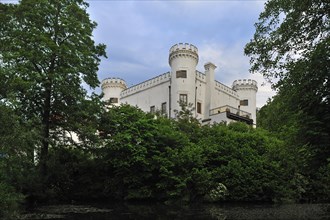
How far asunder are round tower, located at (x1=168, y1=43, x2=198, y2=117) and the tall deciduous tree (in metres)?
27.2

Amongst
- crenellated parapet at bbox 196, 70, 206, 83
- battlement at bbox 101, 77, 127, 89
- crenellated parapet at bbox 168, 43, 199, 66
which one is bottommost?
crenellated parapet at bbox 196, 70, 206, 83

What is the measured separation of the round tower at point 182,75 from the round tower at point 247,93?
38.3 feet

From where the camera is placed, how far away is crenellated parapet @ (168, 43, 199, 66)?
42.8 metres

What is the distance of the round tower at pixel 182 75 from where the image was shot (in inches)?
1666

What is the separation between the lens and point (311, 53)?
40.0 ft

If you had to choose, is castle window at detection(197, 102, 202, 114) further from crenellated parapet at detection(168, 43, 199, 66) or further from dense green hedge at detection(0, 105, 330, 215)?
dense green hedge at detection(0, 105, 330, 215)

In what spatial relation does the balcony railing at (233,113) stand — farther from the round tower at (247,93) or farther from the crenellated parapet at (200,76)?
the round tower at (247,93)

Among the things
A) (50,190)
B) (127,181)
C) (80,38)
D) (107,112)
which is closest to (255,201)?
(127,181)

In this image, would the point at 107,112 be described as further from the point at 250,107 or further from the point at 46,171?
the point at 250,107

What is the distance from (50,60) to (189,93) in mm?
21917

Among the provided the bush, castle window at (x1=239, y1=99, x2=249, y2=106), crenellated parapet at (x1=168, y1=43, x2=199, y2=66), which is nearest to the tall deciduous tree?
the bush

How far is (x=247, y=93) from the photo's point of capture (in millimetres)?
52312

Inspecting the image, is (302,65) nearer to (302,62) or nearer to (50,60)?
(302,62)

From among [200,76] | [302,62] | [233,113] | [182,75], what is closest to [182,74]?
[182,75]
